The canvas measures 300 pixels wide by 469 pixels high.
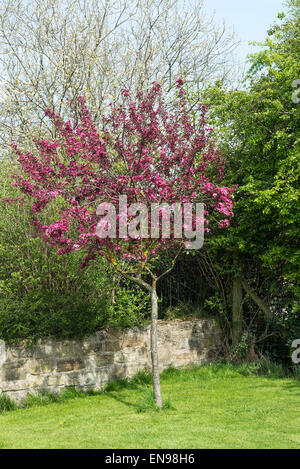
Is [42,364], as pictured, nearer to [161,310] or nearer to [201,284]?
[161,310]

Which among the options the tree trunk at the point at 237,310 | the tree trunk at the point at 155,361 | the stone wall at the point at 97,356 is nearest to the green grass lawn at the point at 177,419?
the tree trunk at the point at 155,361

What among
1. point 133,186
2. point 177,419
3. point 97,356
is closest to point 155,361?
point 177,419

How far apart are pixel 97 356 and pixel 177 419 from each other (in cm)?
251

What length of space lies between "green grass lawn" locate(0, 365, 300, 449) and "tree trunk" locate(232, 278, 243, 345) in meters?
1.44

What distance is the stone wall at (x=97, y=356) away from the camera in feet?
25.0

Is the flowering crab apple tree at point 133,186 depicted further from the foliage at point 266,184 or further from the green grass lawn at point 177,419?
the foliage at point 266,184

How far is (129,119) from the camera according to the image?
22.3 ft

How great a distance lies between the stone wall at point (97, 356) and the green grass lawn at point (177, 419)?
0.38 metres

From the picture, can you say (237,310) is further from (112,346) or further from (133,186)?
(133,186)

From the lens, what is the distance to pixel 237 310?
10.1 meters

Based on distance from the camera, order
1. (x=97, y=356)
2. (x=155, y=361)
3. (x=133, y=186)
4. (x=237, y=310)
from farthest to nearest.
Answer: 1. (x=237, y=310)
2. (x=97, y=356)
3. (x=155, y=361)
4. (x=133, y=186)
